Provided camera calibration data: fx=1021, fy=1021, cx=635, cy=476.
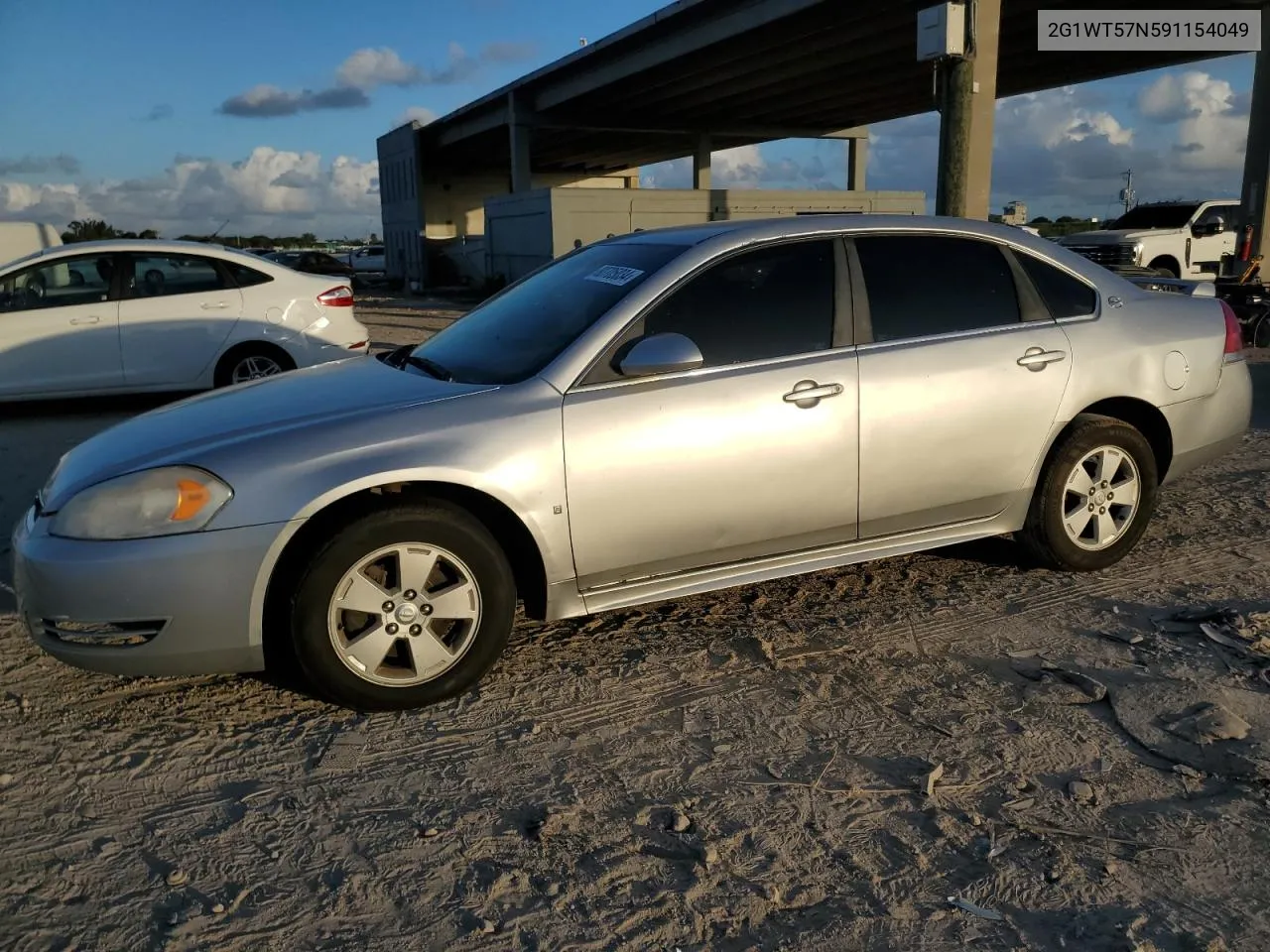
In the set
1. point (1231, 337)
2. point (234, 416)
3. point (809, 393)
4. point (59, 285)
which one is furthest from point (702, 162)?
point (234, 416)

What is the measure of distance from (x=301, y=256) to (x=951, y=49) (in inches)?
1222

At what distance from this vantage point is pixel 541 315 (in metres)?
4.20

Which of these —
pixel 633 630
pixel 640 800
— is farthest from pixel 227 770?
pixel 633 630

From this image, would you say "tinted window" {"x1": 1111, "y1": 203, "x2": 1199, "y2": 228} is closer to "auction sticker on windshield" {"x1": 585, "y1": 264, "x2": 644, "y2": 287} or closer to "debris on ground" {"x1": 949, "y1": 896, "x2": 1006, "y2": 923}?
"auction sticker on windshield" {"x1": 585, "y1": 264, "x2": 644, "y2": 287}

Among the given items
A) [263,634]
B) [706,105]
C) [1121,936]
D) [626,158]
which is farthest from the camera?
[626,158]

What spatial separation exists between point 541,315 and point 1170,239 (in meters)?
17.2

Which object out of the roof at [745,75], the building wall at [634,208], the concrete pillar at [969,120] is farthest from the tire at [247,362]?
the roof at [745,75]

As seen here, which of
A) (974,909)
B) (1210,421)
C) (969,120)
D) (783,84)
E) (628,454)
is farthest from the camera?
(783,84)

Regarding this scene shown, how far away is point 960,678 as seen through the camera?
3.67 metres

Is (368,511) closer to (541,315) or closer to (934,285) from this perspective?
(541,315)

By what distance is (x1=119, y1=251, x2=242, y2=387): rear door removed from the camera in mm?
8875

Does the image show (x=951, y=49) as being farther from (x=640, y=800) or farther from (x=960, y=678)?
(x=640, y=800)

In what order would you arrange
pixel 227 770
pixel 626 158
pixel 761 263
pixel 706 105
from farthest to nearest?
pixel 626 158, pixel 706 105, pixel 761 263, pixel 227 770

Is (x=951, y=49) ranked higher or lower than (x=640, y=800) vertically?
higher
